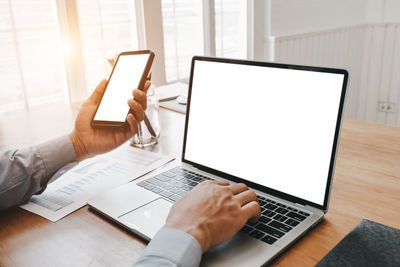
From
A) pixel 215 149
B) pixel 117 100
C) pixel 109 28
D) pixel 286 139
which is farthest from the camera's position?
pixel 109 28

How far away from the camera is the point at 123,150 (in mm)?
1130

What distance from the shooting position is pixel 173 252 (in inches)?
22.5

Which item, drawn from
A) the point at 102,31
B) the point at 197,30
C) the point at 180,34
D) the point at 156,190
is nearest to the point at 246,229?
the point at 156,190

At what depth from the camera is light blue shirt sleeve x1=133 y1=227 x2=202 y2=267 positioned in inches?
22.2

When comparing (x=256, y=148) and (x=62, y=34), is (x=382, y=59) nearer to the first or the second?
(x=62, y=34)

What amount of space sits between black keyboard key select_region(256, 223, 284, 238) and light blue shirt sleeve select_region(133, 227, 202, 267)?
0.43 feet

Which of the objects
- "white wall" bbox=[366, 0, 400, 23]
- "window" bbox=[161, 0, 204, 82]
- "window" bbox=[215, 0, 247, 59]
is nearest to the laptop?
"window" bbox=[161, 0, 204, 82]

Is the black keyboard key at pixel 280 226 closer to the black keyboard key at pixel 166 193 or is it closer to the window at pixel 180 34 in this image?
the black keyboard key at pixel 166 193

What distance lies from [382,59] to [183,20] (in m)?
1.98

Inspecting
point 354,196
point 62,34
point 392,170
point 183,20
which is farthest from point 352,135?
point 183,20

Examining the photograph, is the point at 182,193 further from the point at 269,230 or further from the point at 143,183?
the point at 269,230

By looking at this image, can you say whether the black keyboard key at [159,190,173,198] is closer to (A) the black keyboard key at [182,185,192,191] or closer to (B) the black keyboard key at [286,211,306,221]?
(A) the black keyboard key at [182,185,192,191]

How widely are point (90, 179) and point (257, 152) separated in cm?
43

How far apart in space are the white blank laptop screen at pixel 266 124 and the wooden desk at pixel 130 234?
0.09 m
